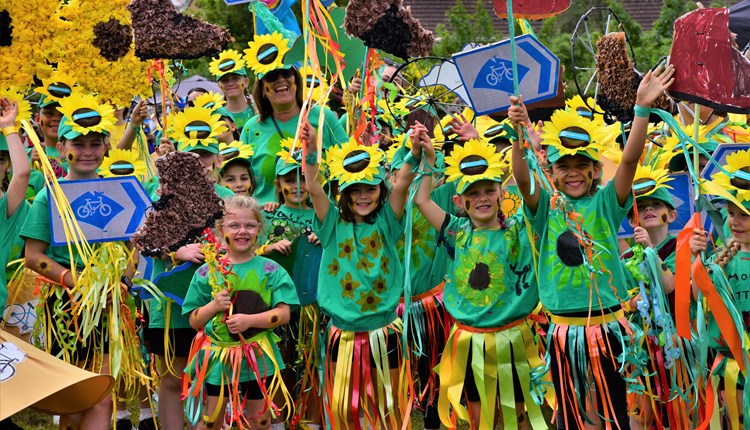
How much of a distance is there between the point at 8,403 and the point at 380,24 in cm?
275

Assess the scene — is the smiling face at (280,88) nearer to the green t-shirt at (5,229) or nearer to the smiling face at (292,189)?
the smiling face at (292,189)

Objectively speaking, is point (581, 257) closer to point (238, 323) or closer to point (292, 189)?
point (238, 323)

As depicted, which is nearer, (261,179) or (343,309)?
(343,309)

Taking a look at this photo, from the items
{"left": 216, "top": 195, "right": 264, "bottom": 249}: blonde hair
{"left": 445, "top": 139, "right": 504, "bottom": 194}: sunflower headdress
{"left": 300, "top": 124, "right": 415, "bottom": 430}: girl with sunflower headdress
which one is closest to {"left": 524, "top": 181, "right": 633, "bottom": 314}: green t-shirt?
{"left": 445, "top": 139, "right": 504, "bottom": 194}: sunflower headdress

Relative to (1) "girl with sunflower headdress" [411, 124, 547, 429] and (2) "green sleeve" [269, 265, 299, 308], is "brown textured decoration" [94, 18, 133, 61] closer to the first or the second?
(2) "green sleeve" [269, 265, 299, 308]

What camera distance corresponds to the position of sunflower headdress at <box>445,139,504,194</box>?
583cm

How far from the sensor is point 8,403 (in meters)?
4.73

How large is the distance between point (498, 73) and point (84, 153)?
2.41 m

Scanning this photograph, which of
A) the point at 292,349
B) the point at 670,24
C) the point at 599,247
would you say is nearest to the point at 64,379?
the point at 292,349

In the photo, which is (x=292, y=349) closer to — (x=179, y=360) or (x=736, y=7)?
(x=179, y=360)

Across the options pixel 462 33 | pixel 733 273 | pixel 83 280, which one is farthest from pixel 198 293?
pixel 462 33

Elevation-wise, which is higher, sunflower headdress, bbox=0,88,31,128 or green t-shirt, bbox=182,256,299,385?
sunflower headdress, bbox=0,88,31,128

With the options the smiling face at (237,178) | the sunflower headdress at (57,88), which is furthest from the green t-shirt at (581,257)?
the sunflower headdress at (57,88)

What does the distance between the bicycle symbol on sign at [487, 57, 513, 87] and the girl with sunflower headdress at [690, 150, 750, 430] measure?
1162 mm
